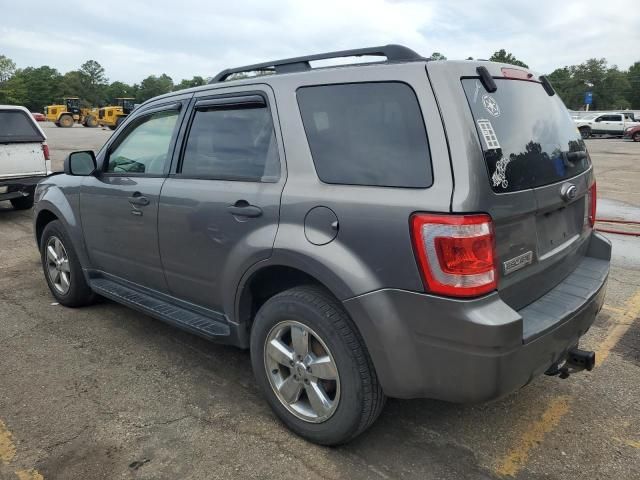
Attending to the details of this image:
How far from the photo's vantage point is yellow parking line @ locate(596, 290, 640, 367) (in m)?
3.62

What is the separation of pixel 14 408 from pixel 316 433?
5.97 ft

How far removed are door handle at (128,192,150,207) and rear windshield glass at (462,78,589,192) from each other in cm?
219

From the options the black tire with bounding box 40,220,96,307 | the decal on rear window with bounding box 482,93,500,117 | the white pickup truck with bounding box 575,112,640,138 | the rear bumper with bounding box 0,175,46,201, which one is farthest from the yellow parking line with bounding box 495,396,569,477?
the white pickup truck with bounding box 575,112,640,138

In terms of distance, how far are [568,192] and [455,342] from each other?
1.07 metres

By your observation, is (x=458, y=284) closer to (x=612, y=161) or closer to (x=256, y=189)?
(x=256, y=189)

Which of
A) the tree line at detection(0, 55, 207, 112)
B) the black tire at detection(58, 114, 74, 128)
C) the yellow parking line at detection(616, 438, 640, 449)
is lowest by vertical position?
the yellow parking line at detection(616, 438, 640, 449)

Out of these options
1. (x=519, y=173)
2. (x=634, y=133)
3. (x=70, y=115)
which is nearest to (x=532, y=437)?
(x=519, y=173)

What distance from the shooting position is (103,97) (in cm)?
12200

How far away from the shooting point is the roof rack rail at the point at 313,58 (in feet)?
8.12

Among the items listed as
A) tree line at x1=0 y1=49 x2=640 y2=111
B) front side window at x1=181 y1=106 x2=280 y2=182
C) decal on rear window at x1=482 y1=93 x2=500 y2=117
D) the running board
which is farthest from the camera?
tree line at x1=0 y1=49 x2=640 y2=111

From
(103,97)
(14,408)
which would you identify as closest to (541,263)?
(14,408)

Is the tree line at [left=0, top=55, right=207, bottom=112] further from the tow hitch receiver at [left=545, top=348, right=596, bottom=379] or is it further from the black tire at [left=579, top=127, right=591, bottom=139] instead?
the tow hitch receiver at [left=545, top=348, right=596, bottom=379]

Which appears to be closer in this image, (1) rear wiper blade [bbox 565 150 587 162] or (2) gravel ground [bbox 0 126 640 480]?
(2) gravel ground [bbox 0 126 640 480]

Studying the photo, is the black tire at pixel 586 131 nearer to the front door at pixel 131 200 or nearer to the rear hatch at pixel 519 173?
the rear hatch at pixel 519 173
